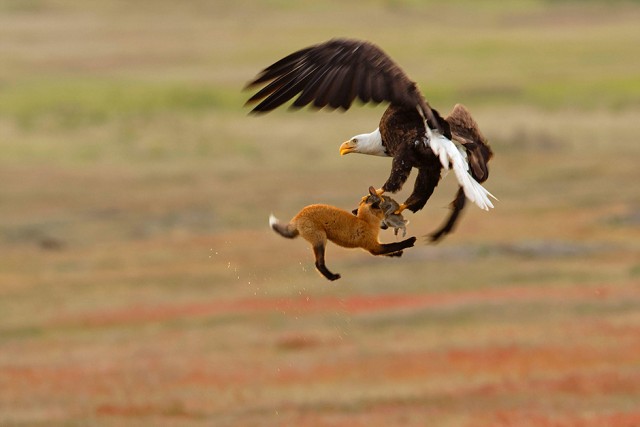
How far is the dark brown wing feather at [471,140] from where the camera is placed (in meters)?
7.69

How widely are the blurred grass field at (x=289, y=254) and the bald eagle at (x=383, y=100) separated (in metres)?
6.17

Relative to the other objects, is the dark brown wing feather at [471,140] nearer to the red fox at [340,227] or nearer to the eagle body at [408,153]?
the eagle body at [408,153]

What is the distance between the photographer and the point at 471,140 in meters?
7.88

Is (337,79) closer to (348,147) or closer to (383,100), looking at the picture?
(383,100)

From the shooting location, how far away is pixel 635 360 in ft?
79.7

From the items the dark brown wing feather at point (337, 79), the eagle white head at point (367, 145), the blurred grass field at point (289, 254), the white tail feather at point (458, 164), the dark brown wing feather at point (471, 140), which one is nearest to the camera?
the white tail feather at point (458, 164)

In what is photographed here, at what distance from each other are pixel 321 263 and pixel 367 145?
0.70 metres

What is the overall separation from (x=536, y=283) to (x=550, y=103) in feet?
113

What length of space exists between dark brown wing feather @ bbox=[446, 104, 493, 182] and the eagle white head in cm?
38

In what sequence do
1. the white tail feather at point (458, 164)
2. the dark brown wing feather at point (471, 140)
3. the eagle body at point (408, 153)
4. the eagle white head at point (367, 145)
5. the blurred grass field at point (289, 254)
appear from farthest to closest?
the blurred grass field at point (289, 254)
the dark brown wing feather at point (471, 140)
the eagle white head at point (367, 145)
the eagle body at point (408, 153)
the white tail feather at point (458, 164)

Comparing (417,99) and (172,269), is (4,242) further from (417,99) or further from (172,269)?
(417,99)

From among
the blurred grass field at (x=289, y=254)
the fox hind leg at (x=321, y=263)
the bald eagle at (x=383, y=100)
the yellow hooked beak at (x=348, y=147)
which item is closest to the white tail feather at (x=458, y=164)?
the bald eagle at (x=383, y=100)

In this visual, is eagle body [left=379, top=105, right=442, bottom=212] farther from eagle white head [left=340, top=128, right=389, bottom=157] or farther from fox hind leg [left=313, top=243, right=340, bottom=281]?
fox hind leg [left=313, top=243, right=340, bottom=281]

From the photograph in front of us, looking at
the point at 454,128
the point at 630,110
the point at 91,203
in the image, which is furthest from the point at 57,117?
the point at 454,128
